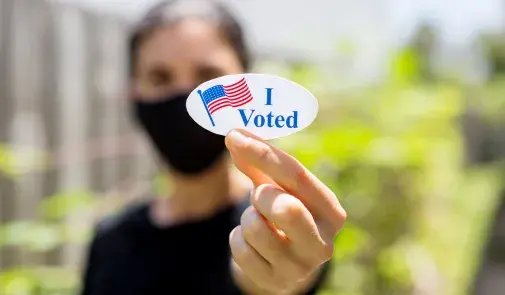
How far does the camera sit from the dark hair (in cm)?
109

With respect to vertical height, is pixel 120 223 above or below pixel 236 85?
below

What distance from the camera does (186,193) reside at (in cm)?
121

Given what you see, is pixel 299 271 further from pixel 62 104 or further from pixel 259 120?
pixel 62 104

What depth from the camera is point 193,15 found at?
109 cm

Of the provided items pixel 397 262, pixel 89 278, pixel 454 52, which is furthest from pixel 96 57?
pixel 454 52

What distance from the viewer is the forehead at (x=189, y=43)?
1049 millimetres

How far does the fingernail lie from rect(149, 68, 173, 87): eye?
517 mm

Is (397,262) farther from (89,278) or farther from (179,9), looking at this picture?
(179,9)

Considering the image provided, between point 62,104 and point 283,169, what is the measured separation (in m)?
2.27

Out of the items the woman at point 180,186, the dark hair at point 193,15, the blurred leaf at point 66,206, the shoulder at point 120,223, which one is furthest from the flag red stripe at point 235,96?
the blurred leaf at point 66,206

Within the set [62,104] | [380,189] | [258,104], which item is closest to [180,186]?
[258,104]

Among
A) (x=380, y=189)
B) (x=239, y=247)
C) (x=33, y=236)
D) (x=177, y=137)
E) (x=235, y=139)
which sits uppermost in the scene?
(x=235, y=139)

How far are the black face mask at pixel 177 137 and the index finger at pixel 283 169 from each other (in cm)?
44

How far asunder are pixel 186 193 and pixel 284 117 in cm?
66
